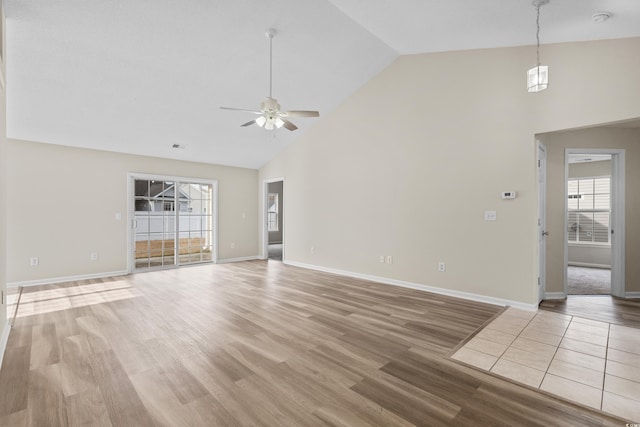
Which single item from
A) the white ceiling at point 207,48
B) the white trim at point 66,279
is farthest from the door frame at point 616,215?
the white trim at point 66,279

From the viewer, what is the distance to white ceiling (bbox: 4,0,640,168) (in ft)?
10.1

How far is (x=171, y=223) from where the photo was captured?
22.2ft

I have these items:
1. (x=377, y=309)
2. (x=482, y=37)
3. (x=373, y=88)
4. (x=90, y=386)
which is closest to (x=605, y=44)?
(x=482, y=37)

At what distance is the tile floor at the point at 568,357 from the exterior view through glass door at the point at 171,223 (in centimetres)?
629

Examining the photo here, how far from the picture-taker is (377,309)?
379 cm

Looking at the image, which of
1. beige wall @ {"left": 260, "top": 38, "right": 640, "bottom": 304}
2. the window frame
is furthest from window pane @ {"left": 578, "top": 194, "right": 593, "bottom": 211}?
the window frame

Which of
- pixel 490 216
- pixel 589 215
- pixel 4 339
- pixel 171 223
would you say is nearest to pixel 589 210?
pixel 589 215

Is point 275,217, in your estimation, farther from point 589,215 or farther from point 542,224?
point 589,215

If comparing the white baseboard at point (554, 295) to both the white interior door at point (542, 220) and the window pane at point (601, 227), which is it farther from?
the window pane at point (601, 227)

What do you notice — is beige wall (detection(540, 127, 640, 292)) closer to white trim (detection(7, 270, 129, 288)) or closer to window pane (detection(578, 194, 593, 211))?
window pane (detection(578, 194, 593, 211))

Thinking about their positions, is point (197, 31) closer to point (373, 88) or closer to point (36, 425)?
point (373, 88)

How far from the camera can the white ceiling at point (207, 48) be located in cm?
308

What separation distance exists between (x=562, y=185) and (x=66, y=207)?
8463 millimetres

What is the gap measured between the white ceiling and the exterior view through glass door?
4.36 ft
